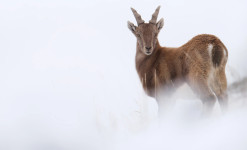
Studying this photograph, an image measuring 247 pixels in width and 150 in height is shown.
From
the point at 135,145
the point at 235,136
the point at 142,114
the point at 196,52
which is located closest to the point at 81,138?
the point at 142,114

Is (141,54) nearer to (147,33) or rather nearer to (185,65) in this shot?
(147,33)

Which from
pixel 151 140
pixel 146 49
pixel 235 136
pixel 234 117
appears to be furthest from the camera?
pixel 146 49

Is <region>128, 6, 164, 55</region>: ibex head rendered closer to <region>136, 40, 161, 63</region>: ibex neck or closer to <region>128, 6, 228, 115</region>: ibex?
<region>128, 6, 228, 115</region>: ibex

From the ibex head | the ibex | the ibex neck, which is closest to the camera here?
the ibex

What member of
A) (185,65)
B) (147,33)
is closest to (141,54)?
(147,33)

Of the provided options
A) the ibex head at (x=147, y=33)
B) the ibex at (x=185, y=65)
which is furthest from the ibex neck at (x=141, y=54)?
the ibex head at (x=147, y=33)

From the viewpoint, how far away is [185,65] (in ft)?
27.0

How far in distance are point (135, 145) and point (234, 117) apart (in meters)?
1.47

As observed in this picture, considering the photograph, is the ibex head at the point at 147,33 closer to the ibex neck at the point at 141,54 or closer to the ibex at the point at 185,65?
the ibex at the point at 185,65

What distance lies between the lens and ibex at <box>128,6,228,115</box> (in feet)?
25.9

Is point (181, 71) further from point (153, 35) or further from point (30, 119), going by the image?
point (30, 119)

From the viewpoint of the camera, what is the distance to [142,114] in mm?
7281

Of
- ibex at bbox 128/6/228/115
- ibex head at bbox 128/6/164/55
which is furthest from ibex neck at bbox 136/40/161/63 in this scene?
ibex head at bbox 128/6/164/55

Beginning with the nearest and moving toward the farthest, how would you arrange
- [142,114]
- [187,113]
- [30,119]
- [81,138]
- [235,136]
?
[235,136] → [142,114] → [81,138] → [187,113] → [30,119]
